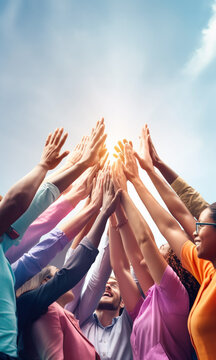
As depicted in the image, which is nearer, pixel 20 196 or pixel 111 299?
pixel 20 196

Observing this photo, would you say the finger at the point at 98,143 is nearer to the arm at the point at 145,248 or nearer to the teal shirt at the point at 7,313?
the arm at the point at 145,248

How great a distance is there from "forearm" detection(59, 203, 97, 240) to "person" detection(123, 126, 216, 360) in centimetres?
95

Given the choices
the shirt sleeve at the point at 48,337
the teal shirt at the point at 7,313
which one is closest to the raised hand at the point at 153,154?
the shirt sleeve at the point at 48,337

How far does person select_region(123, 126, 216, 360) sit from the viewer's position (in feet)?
6.10

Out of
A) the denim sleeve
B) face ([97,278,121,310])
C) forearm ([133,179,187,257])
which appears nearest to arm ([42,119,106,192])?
the denim sleeve

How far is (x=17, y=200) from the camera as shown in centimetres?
193

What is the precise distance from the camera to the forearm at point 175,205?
280 centimetres

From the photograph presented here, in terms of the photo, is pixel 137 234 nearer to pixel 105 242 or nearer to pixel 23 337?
pixel 23 337

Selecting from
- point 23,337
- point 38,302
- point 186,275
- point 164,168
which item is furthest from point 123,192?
point 23,337

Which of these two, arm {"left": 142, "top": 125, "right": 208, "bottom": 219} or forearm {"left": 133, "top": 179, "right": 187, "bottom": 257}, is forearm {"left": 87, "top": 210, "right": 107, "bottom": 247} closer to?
forearm {"left": 133, "top": 179, "right": 187, "bottom": 257}

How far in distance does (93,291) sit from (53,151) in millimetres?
2085

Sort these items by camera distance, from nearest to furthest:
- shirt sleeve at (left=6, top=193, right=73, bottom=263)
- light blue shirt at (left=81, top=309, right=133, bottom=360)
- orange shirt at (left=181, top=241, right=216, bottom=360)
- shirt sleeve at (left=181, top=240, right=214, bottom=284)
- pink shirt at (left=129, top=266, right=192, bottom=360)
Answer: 1. orange shirt at (left=181, top=241, right=216, bottom=360)
2. shirt sleeve at (left=181, top=240, right=214, bottom=284)
3. pink shirt at (left=129, top=266, right=192, bottom=360)
4. shirt sleeve at (left=6, top=193, right=73, bottom=263)
5. light blue shirt at (left=81, top=309, right=133, bottom=360)

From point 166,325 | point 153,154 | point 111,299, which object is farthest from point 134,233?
point 111,299

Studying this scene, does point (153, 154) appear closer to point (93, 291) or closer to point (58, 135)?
point (58, 135)
